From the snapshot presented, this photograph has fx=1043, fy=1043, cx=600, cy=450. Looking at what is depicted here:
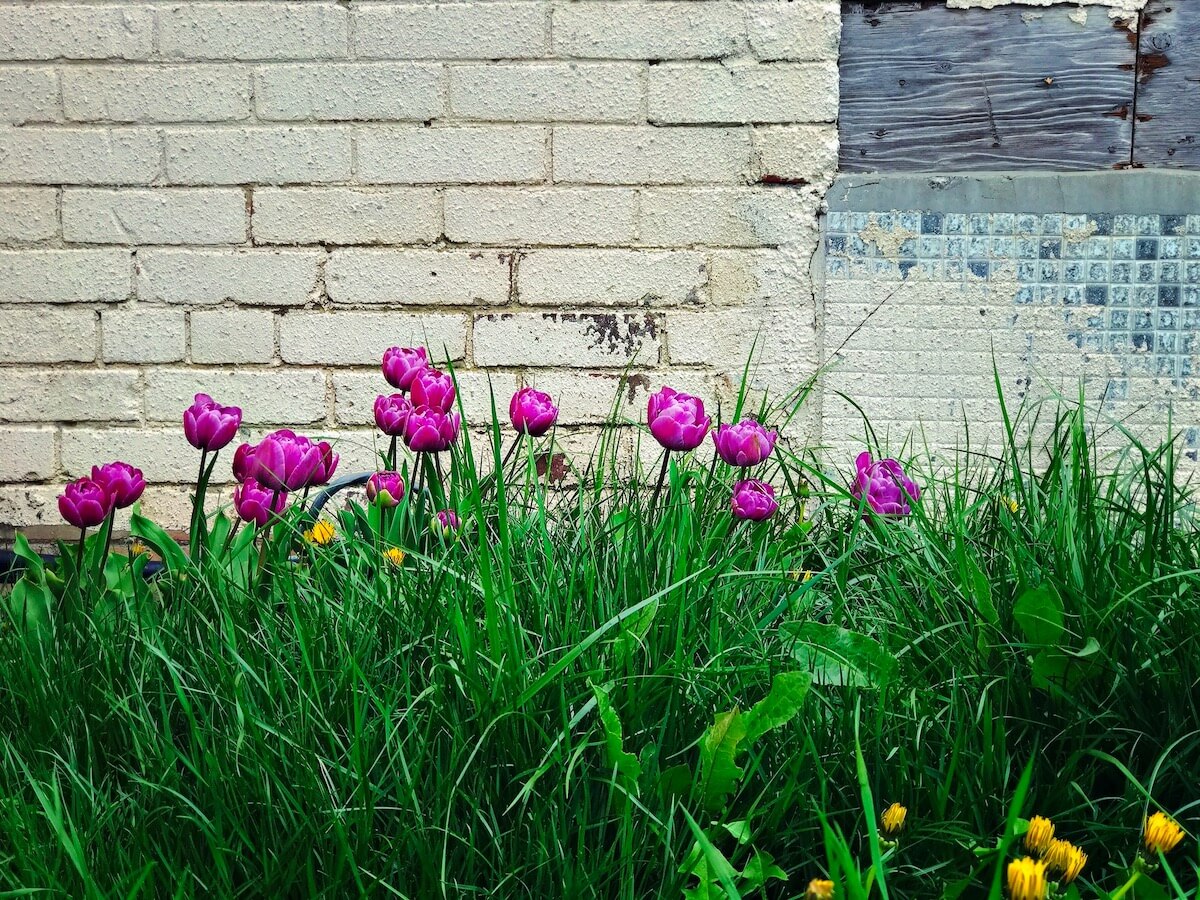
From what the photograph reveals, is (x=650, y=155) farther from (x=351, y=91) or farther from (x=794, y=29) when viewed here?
Answer: (x=351, y=91)

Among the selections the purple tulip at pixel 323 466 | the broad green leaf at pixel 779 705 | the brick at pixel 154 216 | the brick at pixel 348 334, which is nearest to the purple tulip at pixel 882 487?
the broad green leaf at pixel 779 705

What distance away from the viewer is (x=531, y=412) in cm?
150

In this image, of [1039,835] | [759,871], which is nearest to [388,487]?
[759,871]

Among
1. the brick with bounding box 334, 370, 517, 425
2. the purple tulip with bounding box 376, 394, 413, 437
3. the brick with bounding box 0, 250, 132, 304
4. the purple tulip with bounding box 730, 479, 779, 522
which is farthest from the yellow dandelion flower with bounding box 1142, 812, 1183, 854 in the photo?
the brick with bounding box 0, 250, 132, 304

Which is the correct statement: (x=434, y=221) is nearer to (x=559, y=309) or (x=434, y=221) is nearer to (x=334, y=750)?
(x=559, y=309)

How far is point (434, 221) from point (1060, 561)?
1.79 meters

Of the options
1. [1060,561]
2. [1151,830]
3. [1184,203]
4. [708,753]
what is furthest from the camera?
[1184,203]

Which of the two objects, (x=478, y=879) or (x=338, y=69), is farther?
(x=338, y=69)

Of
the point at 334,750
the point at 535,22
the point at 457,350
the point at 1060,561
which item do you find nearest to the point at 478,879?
the point at 334,750

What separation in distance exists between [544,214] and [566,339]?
31 cm

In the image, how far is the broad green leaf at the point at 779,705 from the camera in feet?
3.39

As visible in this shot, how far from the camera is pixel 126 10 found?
2.55 m

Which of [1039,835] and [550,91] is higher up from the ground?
[550,91]

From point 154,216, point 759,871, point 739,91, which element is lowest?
point 759,871
